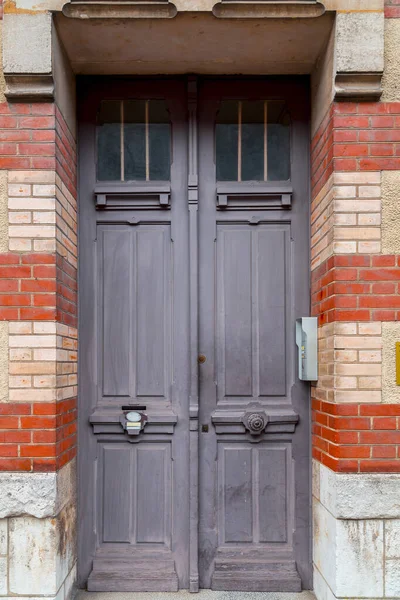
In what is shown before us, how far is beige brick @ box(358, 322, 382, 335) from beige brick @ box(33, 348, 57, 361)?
184 centimetres

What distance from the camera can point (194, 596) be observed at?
339cm

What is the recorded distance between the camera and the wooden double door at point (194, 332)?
3.54 m

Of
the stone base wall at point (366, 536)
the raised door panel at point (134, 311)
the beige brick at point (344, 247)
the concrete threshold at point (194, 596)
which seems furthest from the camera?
the raised door panel at point (134, 311)

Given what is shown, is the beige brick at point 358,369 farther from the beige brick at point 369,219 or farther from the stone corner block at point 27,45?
the stone corner block at point 27,45

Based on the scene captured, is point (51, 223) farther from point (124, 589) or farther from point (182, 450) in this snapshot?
point (124, 589)

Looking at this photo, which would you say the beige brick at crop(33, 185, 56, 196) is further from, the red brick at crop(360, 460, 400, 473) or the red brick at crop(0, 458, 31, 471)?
the red brick at crop(360, 460, 400, 473)

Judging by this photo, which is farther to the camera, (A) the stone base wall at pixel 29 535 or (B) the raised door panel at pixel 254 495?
(B) the raised door panel at pixel 254 495

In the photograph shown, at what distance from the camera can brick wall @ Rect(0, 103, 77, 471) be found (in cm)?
303

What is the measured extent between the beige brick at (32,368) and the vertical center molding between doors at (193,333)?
974mm

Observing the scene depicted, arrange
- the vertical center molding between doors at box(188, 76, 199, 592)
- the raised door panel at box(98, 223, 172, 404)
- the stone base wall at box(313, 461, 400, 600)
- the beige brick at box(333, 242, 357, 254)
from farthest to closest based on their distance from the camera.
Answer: the raised door panel at box(98, 223, 172, 404) < the vertical center molding between doors at box(188, 76, 199, 592) < the beige brick at box(333, 242, 357, 254) < the stone base wall at box(313, 461, 400, 600)

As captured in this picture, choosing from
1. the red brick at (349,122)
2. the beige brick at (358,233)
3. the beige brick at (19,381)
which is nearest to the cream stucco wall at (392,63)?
the red brick at (349,122)

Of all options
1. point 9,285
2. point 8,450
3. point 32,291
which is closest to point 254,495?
point 8,450

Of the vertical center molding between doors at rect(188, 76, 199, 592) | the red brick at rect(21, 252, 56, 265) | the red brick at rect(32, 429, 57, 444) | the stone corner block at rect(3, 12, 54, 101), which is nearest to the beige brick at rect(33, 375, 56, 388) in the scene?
the red brick at rect(32, 429, 57, 444)

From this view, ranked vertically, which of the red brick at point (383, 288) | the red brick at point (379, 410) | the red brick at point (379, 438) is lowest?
the red brick at point (379, 438)
